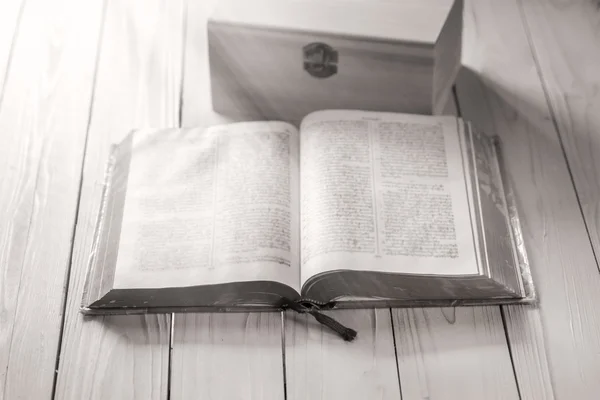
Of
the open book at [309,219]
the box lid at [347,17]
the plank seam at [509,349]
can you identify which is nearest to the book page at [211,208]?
the open book at [309,219]

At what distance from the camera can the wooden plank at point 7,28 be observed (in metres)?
0.93

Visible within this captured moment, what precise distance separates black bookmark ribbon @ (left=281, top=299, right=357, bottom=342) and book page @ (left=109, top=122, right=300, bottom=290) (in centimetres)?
2

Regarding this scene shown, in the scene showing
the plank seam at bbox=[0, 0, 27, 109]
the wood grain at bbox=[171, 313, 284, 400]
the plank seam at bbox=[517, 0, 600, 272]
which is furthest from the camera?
the plank seam at bbox=[0, 0, 27, 109]

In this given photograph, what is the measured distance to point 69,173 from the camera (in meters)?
0.83

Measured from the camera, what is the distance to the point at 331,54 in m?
0.82

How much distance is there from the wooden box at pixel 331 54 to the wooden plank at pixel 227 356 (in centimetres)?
31

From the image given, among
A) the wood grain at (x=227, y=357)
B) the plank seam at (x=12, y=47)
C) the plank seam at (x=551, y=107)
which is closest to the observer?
the wood grain at (x=227, y=357)

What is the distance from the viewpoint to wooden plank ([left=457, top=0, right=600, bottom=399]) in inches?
27.3

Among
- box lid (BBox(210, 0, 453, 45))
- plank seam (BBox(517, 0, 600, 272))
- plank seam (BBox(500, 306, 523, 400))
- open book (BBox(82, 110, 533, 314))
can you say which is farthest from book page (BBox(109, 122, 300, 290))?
plank seam (BBox(517, 0, 600, 272))

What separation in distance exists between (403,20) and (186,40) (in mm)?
361

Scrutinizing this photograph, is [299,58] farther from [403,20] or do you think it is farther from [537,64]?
[537,64]

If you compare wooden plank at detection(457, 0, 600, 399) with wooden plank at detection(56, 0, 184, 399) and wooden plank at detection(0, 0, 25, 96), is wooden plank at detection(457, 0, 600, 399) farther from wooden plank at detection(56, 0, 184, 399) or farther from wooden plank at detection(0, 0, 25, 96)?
wooden plank at detection(0, 0, 25, 96)

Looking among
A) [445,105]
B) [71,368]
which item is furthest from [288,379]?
[445,105]

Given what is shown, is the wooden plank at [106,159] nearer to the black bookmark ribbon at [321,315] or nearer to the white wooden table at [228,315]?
the white wooden table at [228,315]
